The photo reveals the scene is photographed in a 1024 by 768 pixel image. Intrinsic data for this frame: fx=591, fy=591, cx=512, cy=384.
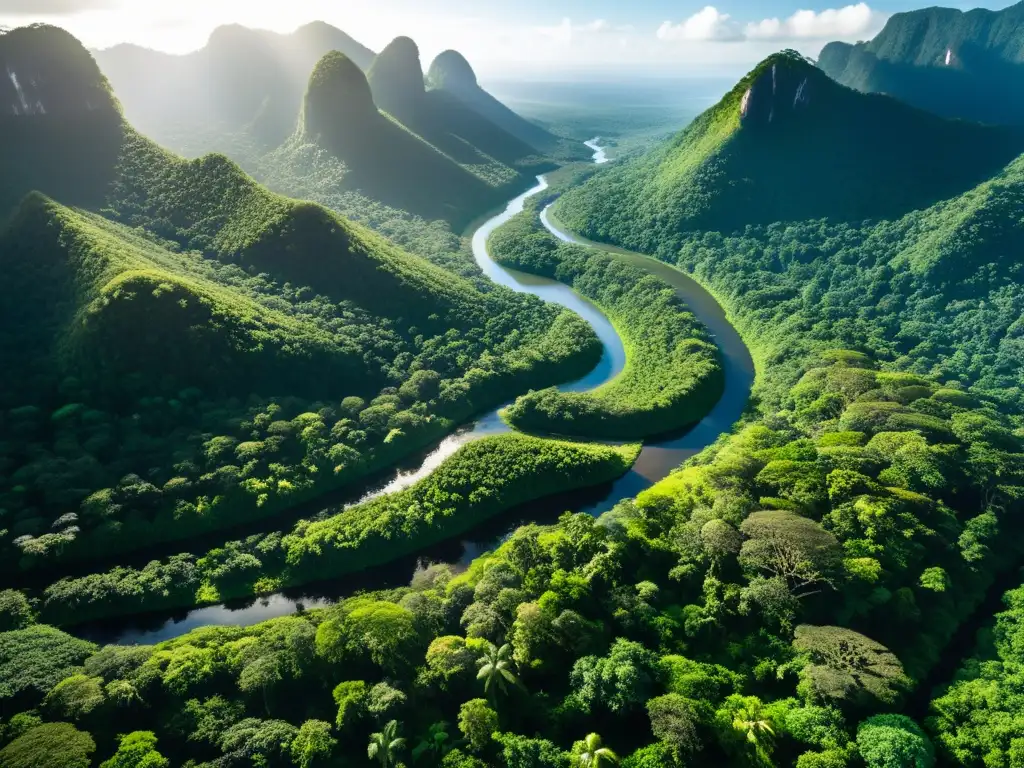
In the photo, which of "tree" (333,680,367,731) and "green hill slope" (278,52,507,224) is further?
"green hill slope" (278,52,507,224)

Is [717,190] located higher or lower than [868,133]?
lower

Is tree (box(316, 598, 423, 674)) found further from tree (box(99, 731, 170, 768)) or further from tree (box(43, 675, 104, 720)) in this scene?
tree (box(43, 675, 104, 720))

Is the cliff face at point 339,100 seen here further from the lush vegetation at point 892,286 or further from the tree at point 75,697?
the tree at point 75,697

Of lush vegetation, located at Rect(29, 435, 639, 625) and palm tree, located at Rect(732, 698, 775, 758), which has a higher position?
palm tree, located at Rect(732, 698, 775, 758)

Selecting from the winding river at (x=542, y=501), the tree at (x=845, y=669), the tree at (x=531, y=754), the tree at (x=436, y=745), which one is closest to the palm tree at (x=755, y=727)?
the tree at (x=845, y=669)

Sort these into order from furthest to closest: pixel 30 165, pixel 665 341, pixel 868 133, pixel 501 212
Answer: pixel 501 212 < pixel 868 133 < pixel 30 165 < pixel 665 341

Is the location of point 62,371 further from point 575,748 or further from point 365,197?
point 365,197

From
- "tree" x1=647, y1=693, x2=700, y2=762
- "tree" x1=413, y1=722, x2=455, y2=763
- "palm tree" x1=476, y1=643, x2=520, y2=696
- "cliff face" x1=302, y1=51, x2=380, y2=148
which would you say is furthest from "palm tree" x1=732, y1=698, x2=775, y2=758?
"cliff face" x1=302, y1=51, x2=380, y2=148

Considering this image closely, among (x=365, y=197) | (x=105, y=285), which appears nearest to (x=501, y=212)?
(x=365, y=197)
